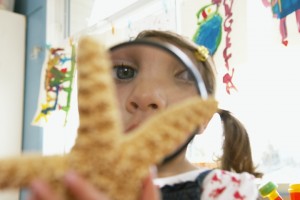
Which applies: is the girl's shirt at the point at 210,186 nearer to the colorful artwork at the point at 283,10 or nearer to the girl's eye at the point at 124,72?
the girl's eye at the point at 124,72

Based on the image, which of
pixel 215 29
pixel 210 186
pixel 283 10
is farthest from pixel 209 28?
pixel 210 186

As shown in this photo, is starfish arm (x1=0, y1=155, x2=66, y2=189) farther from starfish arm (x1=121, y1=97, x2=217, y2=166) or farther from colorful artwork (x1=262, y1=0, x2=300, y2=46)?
colorful artwork (x1=262, y1=0, x2=300, y2=46)

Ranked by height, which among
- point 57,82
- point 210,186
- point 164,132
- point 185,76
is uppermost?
point 57,82

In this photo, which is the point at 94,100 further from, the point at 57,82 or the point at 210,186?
the point at 57,82

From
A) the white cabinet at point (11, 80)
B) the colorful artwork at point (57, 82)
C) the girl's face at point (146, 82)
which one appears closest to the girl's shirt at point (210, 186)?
the girl's face at point (146, 82)

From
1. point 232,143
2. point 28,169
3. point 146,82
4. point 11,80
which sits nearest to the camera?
point 28,169

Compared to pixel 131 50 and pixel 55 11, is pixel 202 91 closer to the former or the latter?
pixel 131 50

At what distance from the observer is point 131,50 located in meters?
0.65

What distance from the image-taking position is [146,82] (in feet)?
2.44

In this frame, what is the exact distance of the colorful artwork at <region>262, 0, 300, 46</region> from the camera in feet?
3.50

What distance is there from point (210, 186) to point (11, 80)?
2000 mm

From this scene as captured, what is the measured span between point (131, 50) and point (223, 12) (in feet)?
2.47

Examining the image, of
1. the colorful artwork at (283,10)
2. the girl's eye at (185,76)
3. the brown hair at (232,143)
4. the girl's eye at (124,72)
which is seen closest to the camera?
the girl's eye at (185,76)

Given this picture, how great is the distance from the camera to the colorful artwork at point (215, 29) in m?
1.25
